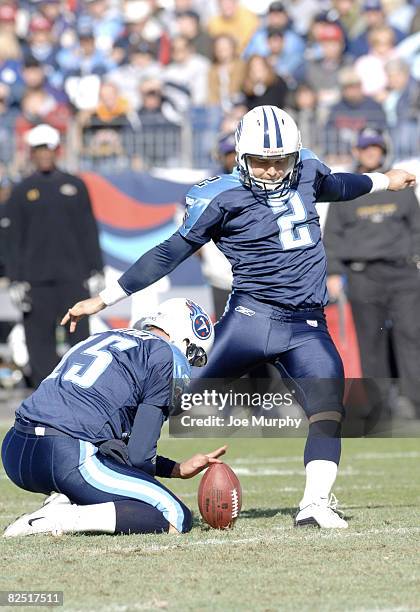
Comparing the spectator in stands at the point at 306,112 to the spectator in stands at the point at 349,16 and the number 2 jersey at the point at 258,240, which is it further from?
the number 2 jersey at the point at 258,240

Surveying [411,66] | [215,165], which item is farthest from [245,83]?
[411,66]

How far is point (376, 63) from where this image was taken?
15500 mm

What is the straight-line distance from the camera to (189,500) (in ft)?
24.9

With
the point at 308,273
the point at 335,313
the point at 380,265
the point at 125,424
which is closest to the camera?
the point at 125,424

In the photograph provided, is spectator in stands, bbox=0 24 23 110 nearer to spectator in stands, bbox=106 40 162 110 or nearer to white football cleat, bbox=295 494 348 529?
spectator in stands, bbox=106 40 162 110

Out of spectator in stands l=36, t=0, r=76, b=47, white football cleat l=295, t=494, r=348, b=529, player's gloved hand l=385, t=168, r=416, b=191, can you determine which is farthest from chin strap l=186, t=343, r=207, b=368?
spectator in stands l=36, t=0, r=76, b=47

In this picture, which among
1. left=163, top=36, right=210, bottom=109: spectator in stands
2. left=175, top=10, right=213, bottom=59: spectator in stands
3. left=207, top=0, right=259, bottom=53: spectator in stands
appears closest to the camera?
left=163, top=36, right=210, bottom=109: spectator in stands

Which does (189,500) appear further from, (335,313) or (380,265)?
(335,313)

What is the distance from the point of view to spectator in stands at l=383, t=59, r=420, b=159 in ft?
46.3

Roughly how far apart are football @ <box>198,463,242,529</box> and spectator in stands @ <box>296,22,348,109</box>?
9553 millimetres

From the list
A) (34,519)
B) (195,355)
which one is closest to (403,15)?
(195,355)

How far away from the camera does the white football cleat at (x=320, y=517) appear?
6.06 meters

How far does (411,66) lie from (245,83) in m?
1.97

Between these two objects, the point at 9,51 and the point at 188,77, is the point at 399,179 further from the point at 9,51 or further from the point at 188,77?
the point at 9,51
